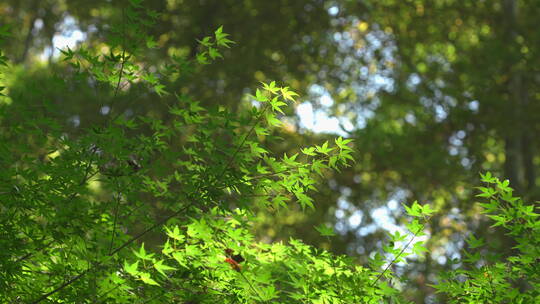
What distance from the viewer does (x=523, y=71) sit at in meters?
11.2

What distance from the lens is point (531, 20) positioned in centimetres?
1120

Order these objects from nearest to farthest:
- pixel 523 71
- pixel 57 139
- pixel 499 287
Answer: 1. pixel 499 287
2. pixel 57 139
3. pixel 523 71

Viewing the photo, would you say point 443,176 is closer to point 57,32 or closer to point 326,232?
point 326,232

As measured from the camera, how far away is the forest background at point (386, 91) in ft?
35.4

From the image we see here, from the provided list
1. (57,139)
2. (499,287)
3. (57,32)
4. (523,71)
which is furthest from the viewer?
(57,32)

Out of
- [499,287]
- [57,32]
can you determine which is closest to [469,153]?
[499,287]

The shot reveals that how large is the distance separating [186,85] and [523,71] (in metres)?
6.10

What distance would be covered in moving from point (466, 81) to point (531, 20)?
1571 millimetres

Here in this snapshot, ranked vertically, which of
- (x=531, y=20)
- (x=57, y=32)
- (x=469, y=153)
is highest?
(x=57, y=32)

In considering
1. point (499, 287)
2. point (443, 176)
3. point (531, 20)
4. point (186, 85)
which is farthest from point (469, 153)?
point (499, 287)

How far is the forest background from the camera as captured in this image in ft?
35.4

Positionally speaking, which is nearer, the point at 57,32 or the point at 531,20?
the point at 531,20

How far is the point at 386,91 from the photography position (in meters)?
12.3

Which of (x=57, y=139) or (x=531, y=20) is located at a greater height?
(x=57, y=139)
